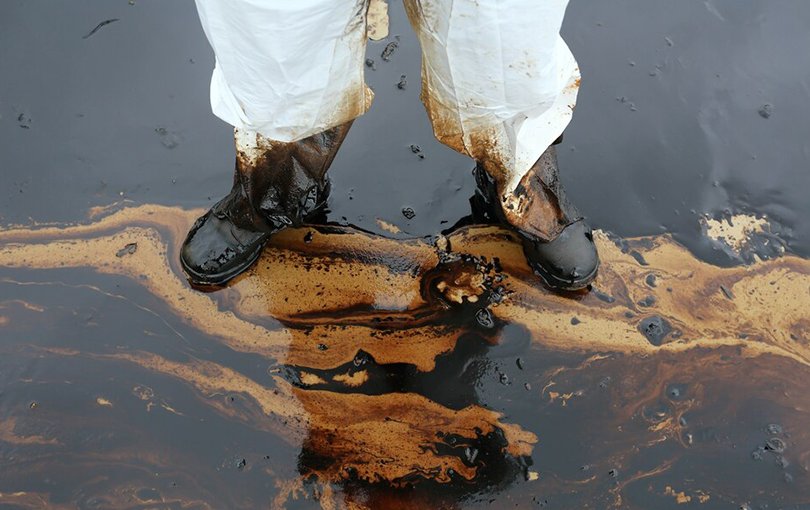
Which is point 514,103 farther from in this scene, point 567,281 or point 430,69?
point 567,281

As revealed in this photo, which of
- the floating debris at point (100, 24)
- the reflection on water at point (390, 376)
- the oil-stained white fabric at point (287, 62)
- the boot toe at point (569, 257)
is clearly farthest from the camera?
the floating debris at point (100, 24)

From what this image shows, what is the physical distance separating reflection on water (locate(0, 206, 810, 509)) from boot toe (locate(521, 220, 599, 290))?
1.8 inches

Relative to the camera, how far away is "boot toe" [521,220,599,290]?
4.92 feet

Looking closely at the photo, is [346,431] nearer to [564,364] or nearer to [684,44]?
[564,364]

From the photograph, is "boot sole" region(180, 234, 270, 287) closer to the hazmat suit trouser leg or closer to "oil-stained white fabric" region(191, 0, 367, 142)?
the hazmat suit trouser leg

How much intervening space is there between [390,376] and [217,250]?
1.69 ft

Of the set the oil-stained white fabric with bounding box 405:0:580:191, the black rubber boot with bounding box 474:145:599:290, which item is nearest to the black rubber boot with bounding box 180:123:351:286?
the oil-stained white fabric with bounding box 405:0:580:191

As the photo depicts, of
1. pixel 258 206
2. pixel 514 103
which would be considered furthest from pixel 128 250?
pixel 514 103

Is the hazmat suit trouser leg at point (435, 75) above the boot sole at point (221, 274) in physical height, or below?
above

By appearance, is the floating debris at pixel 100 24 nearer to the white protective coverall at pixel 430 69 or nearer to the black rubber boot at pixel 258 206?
the black rubber boot at pixel 258 206

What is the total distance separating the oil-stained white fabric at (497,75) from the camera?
1.02 metres

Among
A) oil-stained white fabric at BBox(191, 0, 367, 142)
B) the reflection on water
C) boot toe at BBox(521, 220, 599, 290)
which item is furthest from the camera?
boot toe at BBox(521, 220, 599, 290)

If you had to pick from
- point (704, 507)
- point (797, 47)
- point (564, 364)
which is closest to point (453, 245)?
point (564, 364)

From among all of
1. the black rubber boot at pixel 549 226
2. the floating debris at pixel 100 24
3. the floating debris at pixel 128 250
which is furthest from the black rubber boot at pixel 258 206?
the floating debris at pixel 100 24
